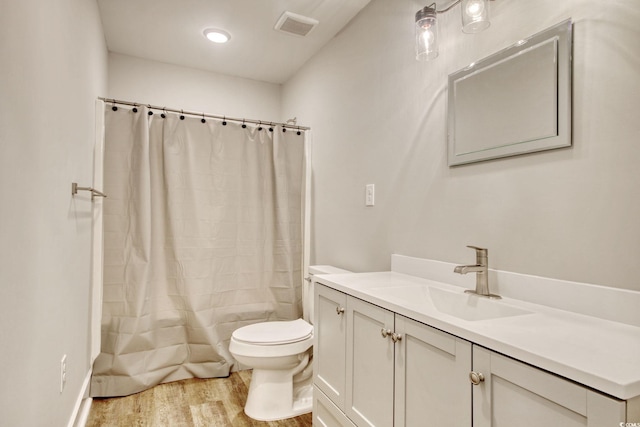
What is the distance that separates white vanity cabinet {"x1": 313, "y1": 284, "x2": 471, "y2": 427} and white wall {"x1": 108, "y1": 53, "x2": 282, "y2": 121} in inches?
89.1

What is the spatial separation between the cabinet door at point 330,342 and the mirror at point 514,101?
81 cm

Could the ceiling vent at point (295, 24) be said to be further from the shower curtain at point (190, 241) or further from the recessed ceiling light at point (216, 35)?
the shower curtain at point (190, 241)

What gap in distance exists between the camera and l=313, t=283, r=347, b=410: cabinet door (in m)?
1.52

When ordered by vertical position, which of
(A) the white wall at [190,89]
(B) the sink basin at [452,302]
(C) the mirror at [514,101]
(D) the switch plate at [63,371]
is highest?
(A) the white wall at [190,89]

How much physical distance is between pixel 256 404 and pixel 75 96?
1.83 metres

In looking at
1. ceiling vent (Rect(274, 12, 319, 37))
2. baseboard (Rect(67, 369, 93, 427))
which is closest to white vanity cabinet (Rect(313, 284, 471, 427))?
baseboard (Rect(67, 369, 93, 427))

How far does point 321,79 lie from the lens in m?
2.79

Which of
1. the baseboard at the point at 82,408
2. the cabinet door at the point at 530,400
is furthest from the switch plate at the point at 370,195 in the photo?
the baseboard at the point at 82,408

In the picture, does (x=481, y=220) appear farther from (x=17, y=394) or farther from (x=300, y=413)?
(x=17, y=394)

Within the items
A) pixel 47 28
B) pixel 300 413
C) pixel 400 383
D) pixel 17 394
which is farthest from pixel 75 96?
pixel 300 413

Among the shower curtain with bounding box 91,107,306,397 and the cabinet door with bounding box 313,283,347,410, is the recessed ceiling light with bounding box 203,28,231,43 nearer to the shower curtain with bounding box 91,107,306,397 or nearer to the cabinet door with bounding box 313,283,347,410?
the shower curtain with bounding box 91,107,306,397

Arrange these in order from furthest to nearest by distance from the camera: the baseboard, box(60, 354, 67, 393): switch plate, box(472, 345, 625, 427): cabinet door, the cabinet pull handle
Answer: the baseboard → box(60, 354, 67, 393): switch plate → the cabinet pull handle → box(472, 345, 625, 427): cabinet door

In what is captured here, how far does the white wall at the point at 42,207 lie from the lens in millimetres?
927

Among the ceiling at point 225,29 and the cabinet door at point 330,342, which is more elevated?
the ceiling at point 225,29
